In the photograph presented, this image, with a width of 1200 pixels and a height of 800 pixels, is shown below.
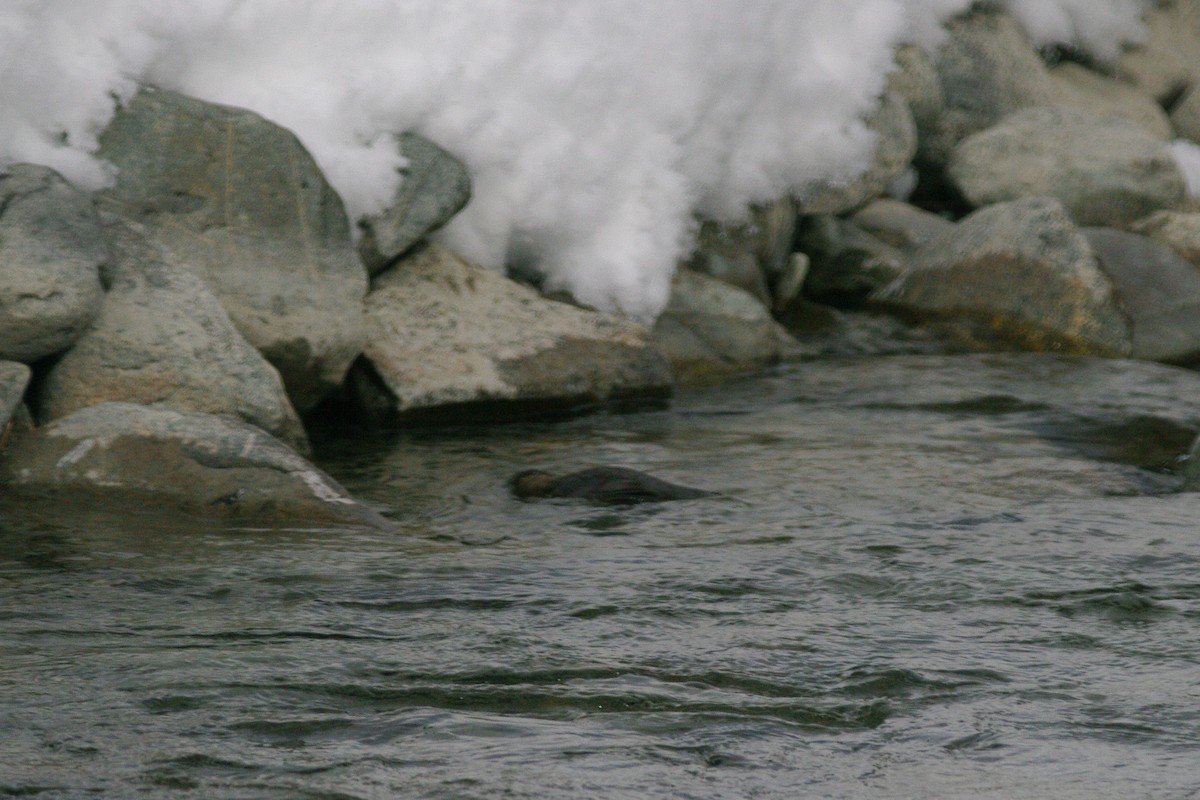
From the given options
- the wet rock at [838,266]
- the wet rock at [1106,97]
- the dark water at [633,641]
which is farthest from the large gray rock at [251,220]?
the wet rock at [1106,97]

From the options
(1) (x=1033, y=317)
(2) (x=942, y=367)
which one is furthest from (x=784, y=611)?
(1) (x=1033, y=317)

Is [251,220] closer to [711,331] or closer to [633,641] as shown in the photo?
[711,331]

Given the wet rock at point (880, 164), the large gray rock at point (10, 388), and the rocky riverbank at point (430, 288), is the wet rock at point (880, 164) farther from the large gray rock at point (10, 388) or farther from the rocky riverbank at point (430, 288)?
Result: the large gray rock at point (10, 388)

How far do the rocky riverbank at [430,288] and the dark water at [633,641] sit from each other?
0.56 meters

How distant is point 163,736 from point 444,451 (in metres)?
3.55

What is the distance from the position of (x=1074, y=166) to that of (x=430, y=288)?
603 centimetres

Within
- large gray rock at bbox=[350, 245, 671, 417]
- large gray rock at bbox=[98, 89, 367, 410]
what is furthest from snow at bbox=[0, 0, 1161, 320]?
large gray rock at bbox=[350, 245, 671, 417]

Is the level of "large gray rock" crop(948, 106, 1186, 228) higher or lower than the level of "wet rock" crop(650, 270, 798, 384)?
higher

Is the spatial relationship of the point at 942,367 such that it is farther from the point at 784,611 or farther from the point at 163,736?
the point at 163,736

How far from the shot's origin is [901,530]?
16.8 ft

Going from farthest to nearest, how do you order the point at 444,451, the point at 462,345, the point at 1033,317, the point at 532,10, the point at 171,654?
1. the point at 1033,317
2. the point at 532,10
3. the point at 462,345
4. the point at 444,451
5. the point at 171,654

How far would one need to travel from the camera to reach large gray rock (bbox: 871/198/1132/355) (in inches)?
375

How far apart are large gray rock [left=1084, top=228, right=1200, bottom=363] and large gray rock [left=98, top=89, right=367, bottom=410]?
5.07m

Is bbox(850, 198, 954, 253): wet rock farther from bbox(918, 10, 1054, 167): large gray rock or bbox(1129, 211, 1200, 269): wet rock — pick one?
bbox(1129, 211, 1200, 269): wet rock
